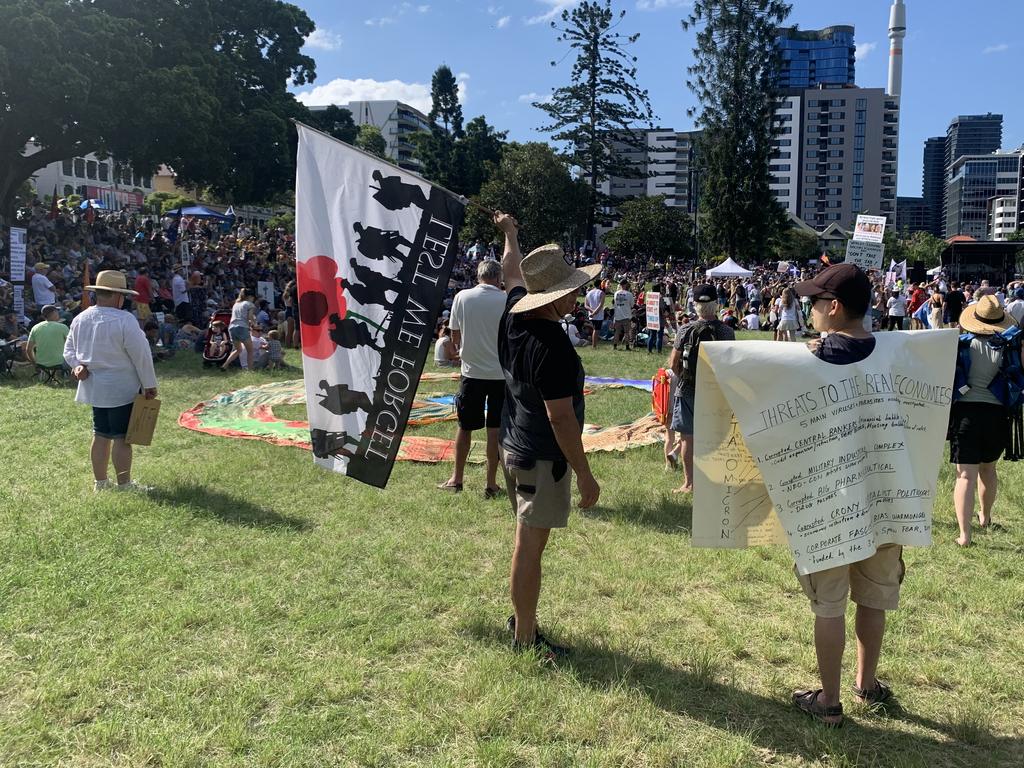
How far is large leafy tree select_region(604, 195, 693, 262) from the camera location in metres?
54.8

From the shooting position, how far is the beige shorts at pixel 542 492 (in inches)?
129

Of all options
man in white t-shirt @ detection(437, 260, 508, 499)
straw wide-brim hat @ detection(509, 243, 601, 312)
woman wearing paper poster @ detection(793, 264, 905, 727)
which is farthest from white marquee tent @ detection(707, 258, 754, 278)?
woman wearing paper poster @ detection(793, 264, 905, 727)

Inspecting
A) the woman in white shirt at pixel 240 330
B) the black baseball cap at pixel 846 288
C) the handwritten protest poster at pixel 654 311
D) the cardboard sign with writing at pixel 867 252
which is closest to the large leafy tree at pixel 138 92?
the woman in white shirt at pixel 240 330

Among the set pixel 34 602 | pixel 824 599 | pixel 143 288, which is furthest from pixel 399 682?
pixel 143 288

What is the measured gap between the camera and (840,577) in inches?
110

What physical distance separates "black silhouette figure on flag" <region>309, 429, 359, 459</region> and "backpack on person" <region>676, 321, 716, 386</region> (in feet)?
8.29

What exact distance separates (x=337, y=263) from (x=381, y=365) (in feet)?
2.15

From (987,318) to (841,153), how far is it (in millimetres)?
137077

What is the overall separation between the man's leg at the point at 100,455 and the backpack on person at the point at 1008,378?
5.94 m

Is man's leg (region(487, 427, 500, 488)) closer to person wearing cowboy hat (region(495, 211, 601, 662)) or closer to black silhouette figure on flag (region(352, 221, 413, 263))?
black silhouette figure on flag (region(352, 221, 413, 263))

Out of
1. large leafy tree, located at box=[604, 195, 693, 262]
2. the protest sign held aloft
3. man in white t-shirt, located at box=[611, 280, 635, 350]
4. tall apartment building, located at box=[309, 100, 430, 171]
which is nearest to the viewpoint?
the protest sign held aloft

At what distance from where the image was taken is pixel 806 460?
2.80 metres

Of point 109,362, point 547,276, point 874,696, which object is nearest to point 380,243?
point 547,276

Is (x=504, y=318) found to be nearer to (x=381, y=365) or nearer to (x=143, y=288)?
(x=381, y=365)
